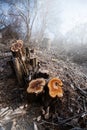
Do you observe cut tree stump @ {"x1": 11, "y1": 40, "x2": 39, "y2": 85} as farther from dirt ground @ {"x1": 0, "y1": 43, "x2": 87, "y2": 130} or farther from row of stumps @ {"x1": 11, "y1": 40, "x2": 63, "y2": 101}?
dirt ground @ {"x1": 0, "y1": 43, "x2": 87, "y2": 130}

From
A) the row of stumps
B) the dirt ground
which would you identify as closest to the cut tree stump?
the row of stumps

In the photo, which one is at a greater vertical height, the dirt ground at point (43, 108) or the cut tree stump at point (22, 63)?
the cut tree stump at point (22, 63)

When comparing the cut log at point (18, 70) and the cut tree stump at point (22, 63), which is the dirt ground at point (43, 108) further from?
the cut tree stump at point (22, 63)

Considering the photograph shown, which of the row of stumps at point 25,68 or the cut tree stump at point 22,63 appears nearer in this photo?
the row of stumps at point 25,68

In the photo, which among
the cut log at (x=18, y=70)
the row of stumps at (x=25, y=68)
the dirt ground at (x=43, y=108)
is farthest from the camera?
the cut log at (x=18, y=70)

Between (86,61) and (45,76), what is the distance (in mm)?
4058

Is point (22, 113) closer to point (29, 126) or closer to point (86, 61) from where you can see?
point (29, 126)

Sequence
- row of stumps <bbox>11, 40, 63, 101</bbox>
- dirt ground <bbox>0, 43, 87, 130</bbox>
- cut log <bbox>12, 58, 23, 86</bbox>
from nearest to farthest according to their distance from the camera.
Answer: dirt ground <bbox>0, 43, 87, 130</bbox>
row of stumps <bbox>11, 40, 63, 101</bbox>
cut log <bbox>12, 58, 23, 86</bbox>

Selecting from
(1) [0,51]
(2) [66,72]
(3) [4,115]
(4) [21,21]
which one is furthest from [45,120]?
(4) [21,21]

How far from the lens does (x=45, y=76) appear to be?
16.6ft

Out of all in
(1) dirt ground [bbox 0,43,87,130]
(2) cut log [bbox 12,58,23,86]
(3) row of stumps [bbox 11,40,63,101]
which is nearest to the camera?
(1) dirt ground [bbox 0,43,87,130]

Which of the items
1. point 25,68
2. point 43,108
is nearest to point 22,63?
point 25,68

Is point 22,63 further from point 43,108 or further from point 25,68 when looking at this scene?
point 43,108

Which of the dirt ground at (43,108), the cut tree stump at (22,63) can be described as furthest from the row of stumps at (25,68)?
the dirt ground at (43,108)
